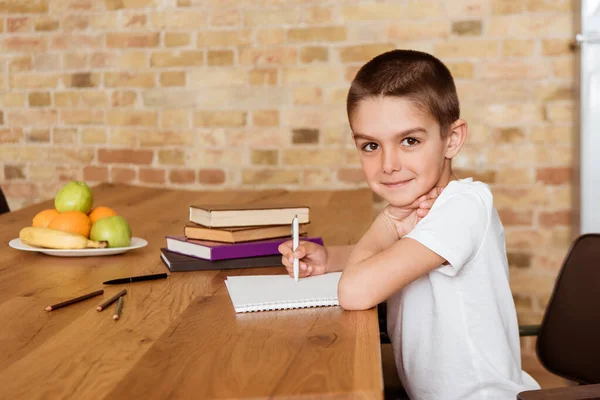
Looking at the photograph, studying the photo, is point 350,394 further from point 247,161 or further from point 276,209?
point 247,161

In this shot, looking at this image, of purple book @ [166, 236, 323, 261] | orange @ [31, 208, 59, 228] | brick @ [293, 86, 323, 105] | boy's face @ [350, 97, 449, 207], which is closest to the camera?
boy's face @ [350, 97, 449, 207]

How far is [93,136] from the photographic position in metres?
3.59

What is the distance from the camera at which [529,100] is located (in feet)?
10.4

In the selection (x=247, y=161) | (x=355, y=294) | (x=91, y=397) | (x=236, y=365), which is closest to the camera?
(x=91, y=397)

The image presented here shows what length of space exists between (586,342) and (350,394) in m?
0.98

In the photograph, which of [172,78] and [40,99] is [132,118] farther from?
[40,99]

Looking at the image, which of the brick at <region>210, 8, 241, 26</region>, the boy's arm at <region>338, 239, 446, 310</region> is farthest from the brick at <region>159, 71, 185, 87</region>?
the boy's arm at <region>338, 239, 446, 310</region>

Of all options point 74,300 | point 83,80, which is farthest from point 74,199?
point 83,80

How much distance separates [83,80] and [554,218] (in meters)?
2.22

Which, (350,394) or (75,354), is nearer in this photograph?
(350,394)

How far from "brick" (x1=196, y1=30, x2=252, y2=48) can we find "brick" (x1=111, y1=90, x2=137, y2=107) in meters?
0.40

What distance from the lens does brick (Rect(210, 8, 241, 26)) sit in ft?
11.1

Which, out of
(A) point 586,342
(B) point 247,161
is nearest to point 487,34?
(B) point 247,161

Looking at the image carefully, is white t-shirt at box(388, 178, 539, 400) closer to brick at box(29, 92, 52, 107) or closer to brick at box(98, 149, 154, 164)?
brick at box(98, 149, 154, 164)
